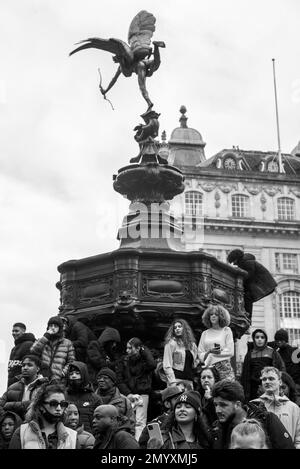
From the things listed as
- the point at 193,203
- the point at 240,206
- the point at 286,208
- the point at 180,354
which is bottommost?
the point at 180,354

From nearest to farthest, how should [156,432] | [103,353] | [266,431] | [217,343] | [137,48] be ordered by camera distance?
1. [266,431]
2. [156,432]
3. [217,343]
4. [103,353]
5. [137,48]

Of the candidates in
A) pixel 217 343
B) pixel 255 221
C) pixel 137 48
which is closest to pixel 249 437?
pixel 217 343

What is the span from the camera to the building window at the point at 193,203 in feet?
167

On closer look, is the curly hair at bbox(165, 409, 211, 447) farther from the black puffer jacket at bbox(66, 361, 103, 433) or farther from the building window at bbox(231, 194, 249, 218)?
the building window at bbox(231, 194, 249, 218)

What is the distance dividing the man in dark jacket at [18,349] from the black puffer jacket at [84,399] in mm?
2404

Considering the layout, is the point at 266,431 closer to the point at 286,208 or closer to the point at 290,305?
the point at 290,305

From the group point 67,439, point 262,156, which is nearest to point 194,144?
point 262,156

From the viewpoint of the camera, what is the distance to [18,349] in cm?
1112

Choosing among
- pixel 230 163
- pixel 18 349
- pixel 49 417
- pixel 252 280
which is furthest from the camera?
pixel 230 163

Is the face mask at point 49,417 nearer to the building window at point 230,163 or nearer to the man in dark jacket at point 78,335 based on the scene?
the man in dark jacket at point 78,335

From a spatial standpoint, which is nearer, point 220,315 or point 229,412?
point 229,412

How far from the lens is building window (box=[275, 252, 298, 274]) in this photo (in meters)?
51.1

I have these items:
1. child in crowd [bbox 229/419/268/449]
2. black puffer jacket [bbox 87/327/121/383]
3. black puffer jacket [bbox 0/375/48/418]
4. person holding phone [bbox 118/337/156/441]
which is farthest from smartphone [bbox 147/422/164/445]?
black puffer jacket [bbox 87/327/121/383]

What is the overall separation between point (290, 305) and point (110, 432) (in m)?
46.2
